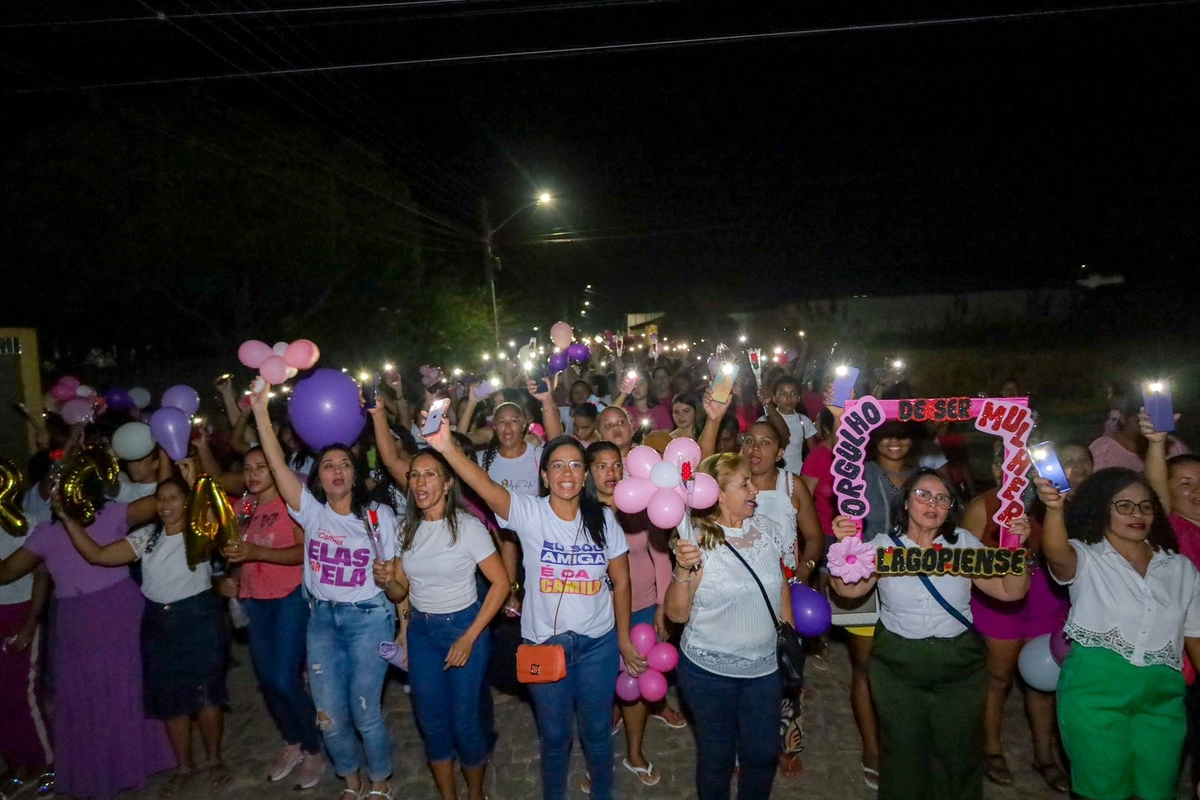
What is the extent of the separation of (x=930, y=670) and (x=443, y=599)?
230 cm

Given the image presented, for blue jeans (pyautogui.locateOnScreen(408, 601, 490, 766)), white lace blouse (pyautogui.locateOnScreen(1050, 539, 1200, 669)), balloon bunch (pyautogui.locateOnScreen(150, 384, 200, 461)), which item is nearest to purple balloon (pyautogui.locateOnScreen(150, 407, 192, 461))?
balloon bunch (pyautogui.locateOnScreen(150, 384, 200, 461))

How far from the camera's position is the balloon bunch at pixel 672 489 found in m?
3.07

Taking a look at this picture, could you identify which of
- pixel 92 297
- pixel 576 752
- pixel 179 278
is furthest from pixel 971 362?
pixel 92 297

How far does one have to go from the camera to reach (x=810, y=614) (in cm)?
363

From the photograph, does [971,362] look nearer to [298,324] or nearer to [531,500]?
[298,324]

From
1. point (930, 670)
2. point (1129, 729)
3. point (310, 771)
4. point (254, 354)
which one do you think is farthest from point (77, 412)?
point (1129, 729)

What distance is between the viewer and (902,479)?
15.0 ft

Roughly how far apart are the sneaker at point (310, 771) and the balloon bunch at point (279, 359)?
230 cm

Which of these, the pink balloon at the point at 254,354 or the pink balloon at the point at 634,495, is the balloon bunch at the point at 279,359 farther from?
the pink balloon at the point at 634,495

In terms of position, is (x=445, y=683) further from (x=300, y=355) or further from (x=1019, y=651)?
(x=1019, y=651)

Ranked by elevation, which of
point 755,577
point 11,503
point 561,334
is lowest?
point 755,577

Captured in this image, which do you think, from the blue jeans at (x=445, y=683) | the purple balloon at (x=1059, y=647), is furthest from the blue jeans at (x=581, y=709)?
the purple balloon at (x=1059, y=647)

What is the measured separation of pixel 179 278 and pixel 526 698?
1528 centimetres

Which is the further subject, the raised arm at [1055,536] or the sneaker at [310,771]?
the sneaker at [310,771]
